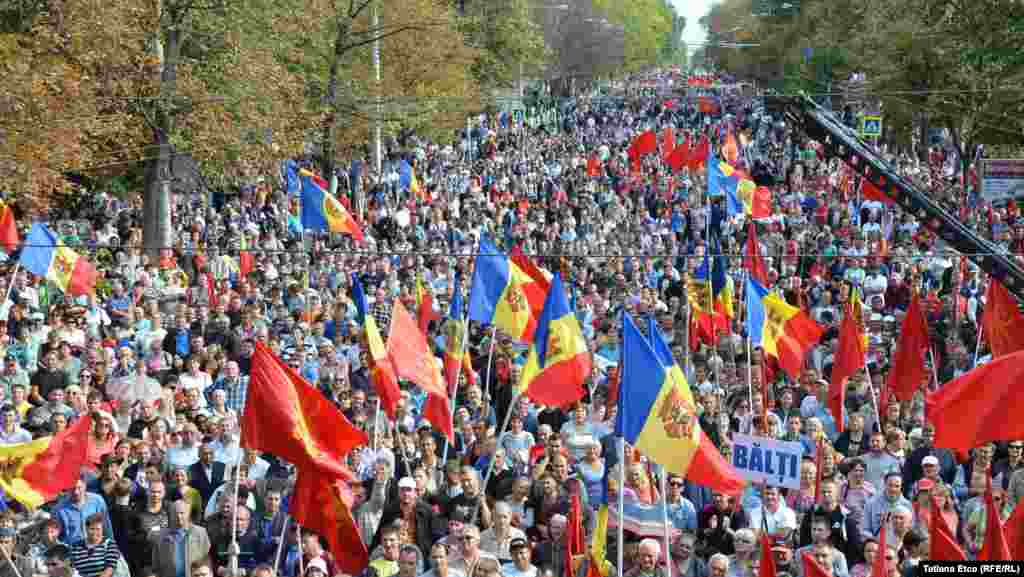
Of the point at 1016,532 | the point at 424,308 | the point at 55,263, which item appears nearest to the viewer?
the point at 1016,532

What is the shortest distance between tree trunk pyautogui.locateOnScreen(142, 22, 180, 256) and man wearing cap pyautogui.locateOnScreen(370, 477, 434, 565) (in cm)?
1958

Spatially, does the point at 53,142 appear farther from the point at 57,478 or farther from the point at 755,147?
the point at 755,147

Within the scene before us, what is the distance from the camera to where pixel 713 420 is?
13961 mm

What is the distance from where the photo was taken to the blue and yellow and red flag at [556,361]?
12.8 m

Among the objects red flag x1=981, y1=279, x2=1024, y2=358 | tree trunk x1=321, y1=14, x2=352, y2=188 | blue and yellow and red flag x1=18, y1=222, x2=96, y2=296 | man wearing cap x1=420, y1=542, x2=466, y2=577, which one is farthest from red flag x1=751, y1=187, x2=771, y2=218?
man wearing cap x1=420, y1=542, x2=466, y2=577

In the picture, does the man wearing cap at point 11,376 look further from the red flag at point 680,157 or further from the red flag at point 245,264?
the red flag at point 680,157

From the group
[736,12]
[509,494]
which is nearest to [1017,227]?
[509,494]

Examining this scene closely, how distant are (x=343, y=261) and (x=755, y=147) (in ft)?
104

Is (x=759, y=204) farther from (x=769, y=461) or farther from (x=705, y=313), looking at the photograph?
(x=769, y=461)

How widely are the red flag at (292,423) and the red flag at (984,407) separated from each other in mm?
3479

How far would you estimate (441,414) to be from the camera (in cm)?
1311

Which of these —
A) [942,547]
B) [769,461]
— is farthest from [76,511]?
[942,547]

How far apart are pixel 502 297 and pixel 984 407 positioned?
5.88 m

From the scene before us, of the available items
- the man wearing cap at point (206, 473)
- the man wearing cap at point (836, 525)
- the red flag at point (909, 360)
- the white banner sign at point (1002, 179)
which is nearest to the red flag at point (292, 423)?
the man wearing cap at point (206, 473)
